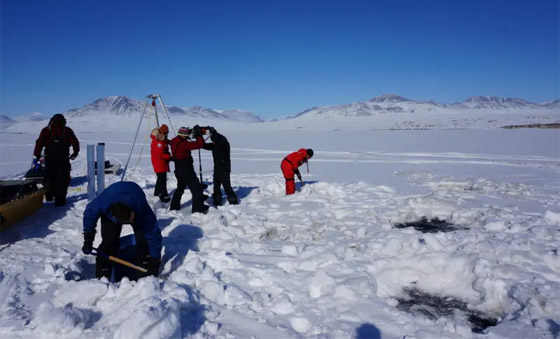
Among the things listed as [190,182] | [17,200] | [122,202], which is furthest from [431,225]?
[17,200]

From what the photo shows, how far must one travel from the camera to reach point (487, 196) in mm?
7684

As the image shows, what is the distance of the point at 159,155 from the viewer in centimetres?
688

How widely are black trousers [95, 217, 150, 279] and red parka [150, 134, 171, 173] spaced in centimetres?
319

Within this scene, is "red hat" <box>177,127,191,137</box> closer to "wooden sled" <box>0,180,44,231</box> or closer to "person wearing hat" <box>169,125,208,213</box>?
"person wearing hat" <box>169,125,208,213</box>

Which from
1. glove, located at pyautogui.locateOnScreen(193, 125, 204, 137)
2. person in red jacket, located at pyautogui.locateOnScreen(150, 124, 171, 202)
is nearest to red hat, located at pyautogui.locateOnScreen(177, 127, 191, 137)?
glove, located at pyautogui.locateOnScreen(193, 125, 204, 137)

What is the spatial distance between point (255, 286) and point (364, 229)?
208cm

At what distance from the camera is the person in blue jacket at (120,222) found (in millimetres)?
3516

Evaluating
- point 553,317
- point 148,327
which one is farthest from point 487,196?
point 148,327

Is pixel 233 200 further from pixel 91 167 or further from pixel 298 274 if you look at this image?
pixel 298 274

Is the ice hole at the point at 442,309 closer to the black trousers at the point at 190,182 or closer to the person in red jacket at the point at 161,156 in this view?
the black trousers at the point at 190,182

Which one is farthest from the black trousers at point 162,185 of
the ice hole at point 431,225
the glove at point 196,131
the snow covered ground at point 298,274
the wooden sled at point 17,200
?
the ice hole at point 431,225

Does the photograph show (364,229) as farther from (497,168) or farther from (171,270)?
(497,168)

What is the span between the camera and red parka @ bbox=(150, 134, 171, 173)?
22.6 ft

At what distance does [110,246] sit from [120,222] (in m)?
0.33
